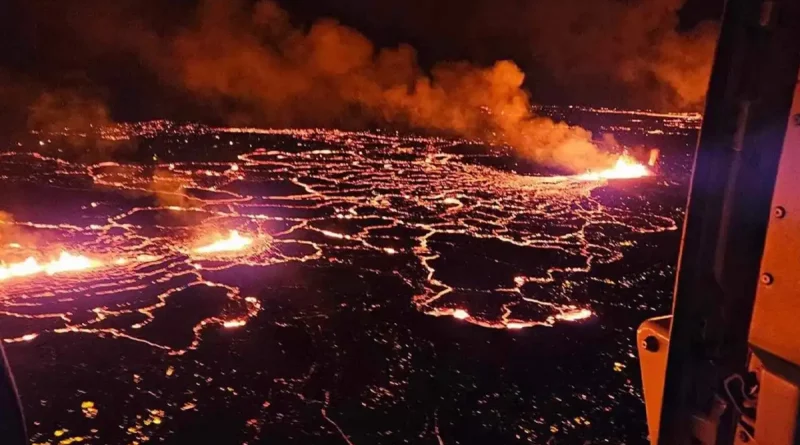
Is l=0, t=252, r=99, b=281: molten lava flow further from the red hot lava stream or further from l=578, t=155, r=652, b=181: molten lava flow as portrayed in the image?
l=578, t=155, r=652, b=181: molten lava flow

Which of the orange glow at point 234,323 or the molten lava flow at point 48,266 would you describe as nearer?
the orange glow at point 234,323

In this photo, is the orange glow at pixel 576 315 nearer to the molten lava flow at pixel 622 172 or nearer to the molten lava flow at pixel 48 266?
the molten lava flow at pixel 48 266

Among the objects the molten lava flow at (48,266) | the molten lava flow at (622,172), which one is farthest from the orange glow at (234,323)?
the molten lava flow at (622,172)

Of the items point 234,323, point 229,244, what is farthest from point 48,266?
point 234,323

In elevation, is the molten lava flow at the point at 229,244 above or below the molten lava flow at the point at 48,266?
above

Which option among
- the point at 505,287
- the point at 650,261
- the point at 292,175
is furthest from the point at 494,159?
the point at 505,287

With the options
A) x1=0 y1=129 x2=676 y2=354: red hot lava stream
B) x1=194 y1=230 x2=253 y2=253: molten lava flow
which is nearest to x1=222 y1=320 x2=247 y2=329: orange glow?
x1=0 y1=129 x2=676 y2=354: red hot lava stream
